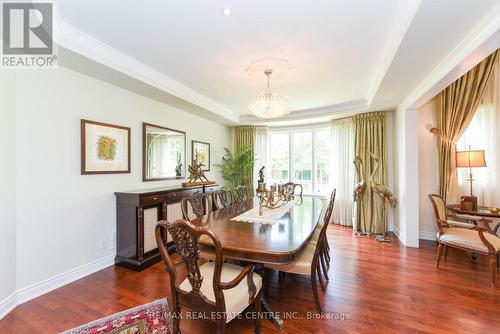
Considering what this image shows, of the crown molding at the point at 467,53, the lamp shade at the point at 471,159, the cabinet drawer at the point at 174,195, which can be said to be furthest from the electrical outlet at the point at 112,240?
the lamp shade at the point at 471,159

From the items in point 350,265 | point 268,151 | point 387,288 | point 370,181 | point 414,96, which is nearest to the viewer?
point 387,288

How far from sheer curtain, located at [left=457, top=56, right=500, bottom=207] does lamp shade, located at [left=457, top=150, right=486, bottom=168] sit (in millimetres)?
495

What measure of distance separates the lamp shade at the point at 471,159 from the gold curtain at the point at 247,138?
3.65 m

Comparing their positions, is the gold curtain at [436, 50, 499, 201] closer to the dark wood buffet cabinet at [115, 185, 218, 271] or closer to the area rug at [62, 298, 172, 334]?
the area rug at [62, 298, 172, 334]

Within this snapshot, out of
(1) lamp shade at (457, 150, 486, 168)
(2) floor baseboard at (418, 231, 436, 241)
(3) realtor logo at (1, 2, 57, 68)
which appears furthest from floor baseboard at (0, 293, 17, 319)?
(2) floor baseboard at (418, 231, 436, 241)

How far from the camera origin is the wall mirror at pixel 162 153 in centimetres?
323

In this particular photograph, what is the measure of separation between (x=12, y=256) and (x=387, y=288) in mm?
3613

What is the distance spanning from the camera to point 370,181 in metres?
3.97

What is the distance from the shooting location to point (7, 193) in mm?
1889

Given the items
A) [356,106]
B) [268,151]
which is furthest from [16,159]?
[356,106]

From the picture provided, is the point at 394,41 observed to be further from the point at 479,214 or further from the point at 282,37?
the point at 479,214

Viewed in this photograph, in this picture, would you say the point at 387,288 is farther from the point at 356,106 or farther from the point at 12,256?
the point at 12,256

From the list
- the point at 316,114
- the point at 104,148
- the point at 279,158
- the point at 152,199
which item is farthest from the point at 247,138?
the point at 104,148

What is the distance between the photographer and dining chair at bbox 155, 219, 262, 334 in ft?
4.03
